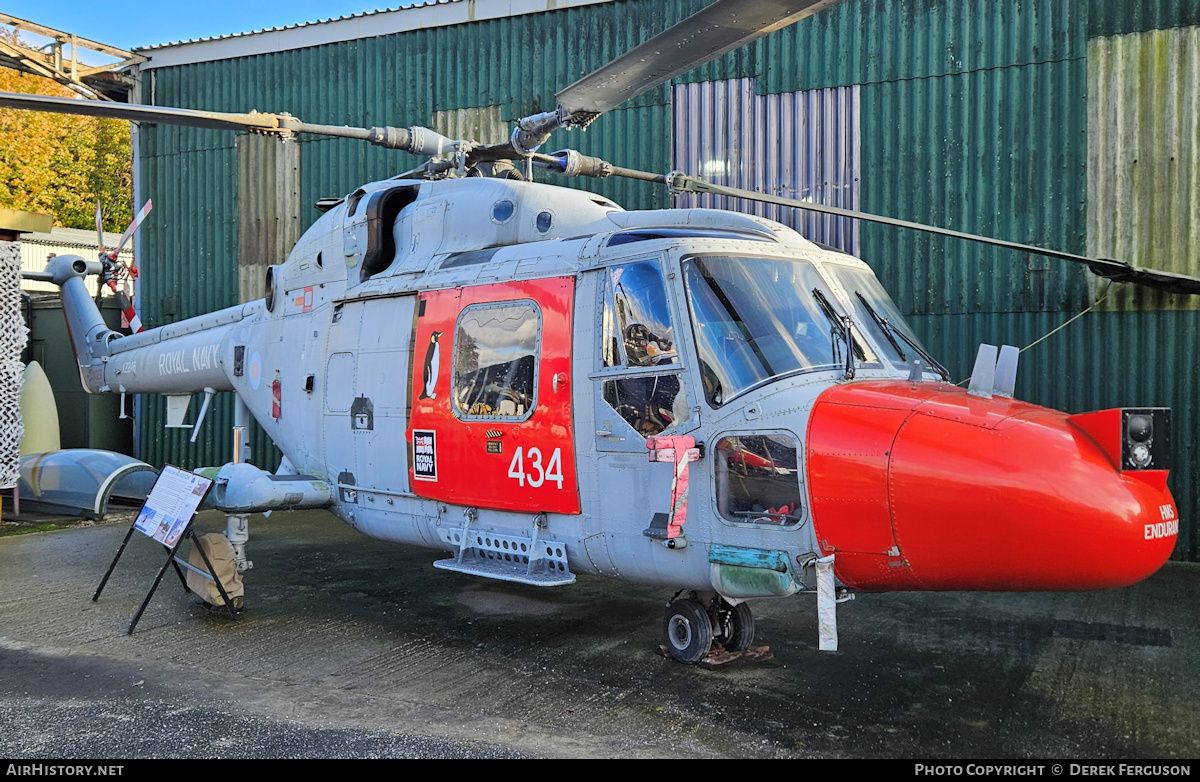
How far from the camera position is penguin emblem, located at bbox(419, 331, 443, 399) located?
21.5 ft

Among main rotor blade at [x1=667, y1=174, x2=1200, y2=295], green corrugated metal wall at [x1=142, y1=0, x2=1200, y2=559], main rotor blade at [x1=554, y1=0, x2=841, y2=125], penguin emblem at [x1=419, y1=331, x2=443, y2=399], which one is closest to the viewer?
main rotor blade at [x1=554, y1=0, x2=841, y2=125]

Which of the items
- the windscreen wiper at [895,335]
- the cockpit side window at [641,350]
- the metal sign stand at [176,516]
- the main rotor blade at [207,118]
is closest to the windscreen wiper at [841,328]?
the windscreen wiper at [895,335]

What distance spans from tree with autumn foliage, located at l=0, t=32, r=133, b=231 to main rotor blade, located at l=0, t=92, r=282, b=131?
26.1 m

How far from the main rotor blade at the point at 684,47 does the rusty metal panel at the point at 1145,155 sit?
6.32 m

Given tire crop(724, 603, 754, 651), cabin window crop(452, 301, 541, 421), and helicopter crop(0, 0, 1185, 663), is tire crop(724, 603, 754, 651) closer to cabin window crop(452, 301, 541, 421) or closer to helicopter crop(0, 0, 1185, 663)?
helicopter crop(0, 0, 1185, 663)

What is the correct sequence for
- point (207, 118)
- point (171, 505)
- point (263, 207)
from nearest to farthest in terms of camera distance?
point (207, 118), point (171, 505), point (263, 207)

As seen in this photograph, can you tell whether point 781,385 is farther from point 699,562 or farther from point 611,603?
point 611,603

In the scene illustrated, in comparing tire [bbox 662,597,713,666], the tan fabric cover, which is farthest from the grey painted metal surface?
tire [bbox 662,597,713,666]

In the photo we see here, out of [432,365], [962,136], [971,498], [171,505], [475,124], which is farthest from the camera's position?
[475,124]

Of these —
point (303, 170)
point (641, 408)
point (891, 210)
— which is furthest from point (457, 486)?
point (303, 170)

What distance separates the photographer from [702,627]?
5652 millimetres

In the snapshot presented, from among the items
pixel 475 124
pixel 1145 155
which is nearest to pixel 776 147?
pixel 1145 155

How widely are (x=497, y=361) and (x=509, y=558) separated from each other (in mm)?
1316

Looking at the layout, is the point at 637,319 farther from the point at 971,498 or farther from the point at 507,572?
the point at 971,498
